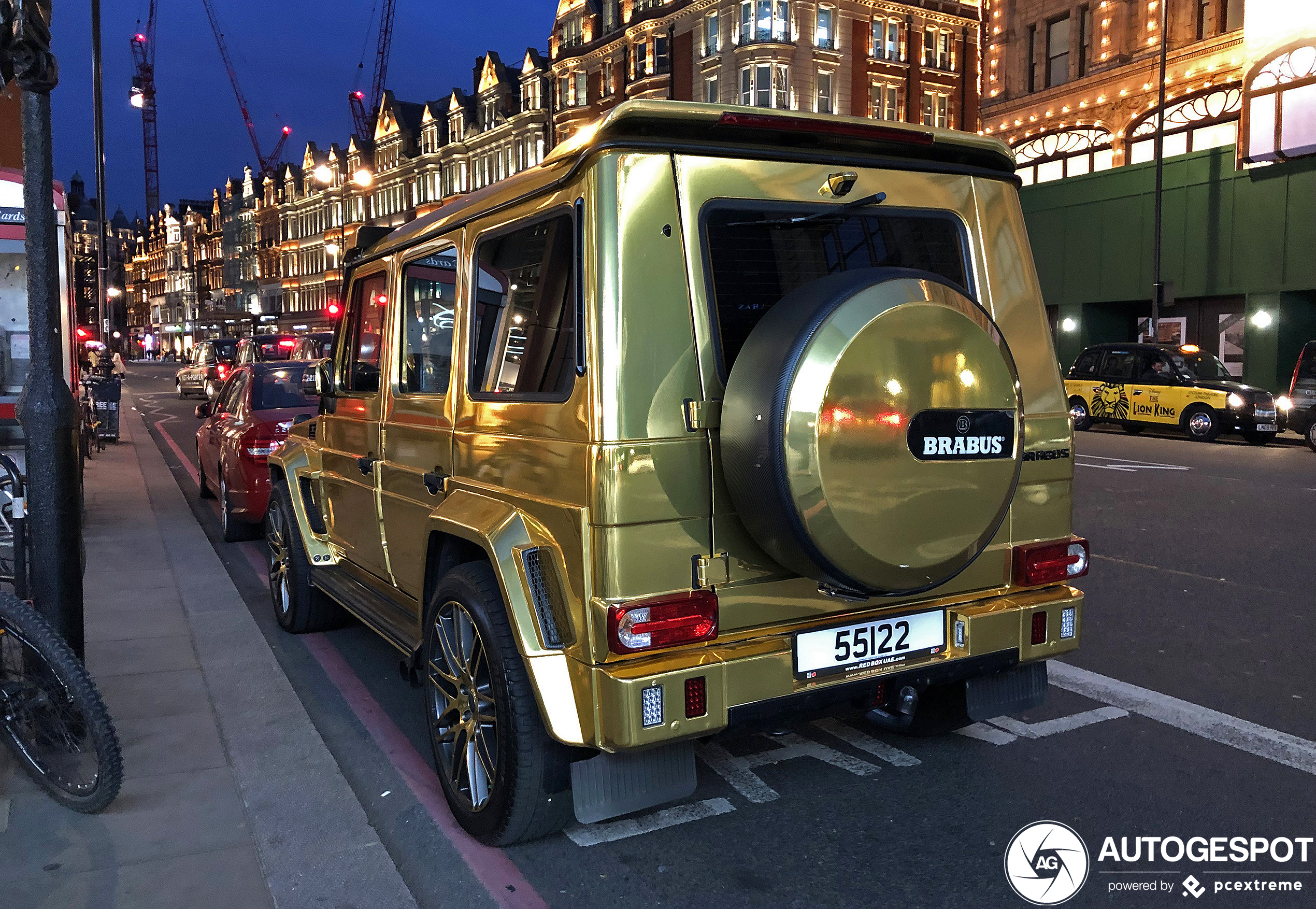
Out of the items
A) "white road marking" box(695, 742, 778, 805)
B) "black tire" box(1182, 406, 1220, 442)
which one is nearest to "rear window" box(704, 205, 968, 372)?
"white road marking" box(695, 742, 778, 805)

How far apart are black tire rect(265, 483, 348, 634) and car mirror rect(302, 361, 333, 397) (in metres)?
0.72

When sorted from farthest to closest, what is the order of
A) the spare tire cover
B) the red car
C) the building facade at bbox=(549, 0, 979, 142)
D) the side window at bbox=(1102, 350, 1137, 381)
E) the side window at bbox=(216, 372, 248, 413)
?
the building facade at bbox=(549, 0, 979, 142) < the side window at bbox=(1102, 350, 1137, 381) < the side window at bbox=(216, 372, 248, 413) < the red car < the spare tire cover

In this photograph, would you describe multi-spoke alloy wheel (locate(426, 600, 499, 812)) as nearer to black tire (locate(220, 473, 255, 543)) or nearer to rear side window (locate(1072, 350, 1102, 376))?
black tire (locate(220, 473, 255, 543))

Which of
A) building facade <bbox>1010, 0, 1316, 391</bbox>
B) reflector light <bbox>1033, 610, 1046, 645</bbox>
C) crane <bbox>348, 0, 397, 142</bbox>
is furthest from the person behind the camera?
crane <bbox>348, 0, 397, 142</bbox>

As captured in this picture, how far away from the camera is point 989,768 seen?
4152mm

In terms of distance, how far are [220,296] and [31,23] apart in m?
137

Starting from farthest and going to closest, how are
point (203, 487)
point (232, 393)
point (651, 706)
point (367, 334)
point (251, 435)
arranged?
point (203, 487) < point (232, 393) < point (251, 435) < point (367, 334) < point (651, 706)

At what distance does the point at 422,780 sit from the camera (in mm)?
4215

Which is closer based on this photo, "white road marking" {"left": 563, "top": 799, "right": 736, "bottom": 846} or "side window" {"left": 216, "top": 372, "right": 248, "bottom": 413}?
"white road marking" {"left": 563, "top": 799, "right": 736, "bottom": 846}

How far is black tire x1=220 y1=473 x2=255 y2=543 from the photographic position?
9.58 metres

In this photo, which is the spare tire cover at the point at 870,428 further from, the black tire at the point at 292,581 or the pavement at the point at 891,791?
the black tire at the point at 292,581

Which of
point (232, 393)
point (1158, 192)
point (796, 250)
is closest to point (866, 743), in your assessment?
point (796, 250)

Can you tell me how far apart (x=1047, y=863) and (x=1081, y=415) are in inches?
827

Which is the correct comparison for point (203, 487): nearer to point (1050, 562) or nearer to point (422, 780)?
point (422, 780)
